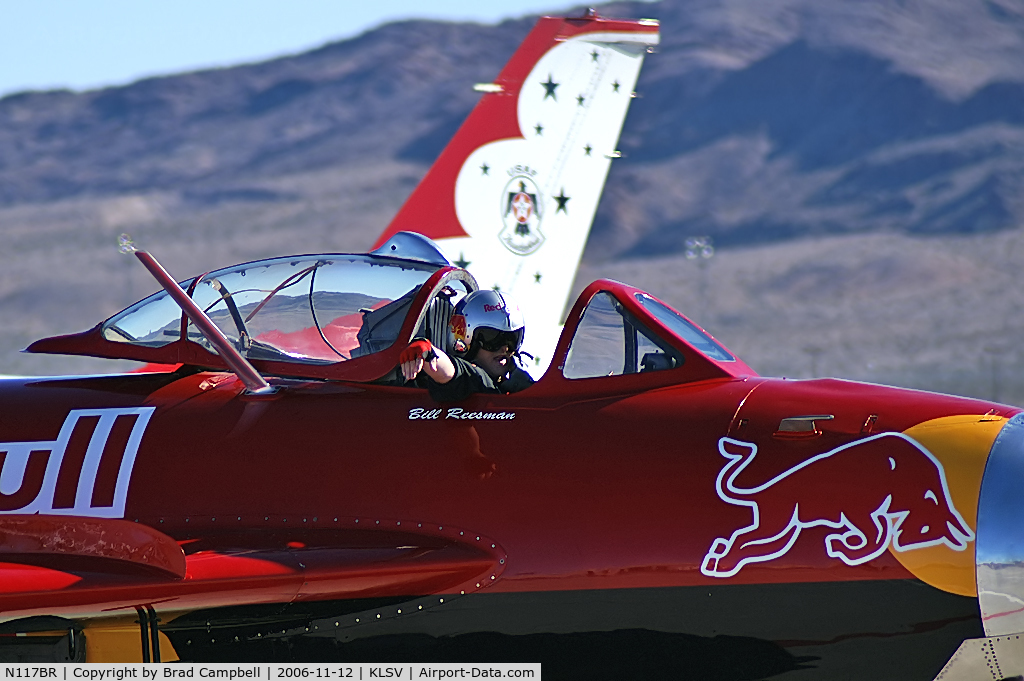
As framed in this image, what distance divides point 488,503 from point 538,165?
808 centimetres

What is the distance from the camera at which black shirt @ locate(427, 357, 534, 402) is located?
5.12 metres

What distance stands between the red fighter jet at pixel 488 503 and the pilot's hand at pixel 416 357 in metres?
0.15

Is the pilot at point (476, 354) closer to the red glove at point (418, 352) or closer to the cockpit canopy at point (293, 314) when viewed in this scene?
the red glove at point (418, 352)

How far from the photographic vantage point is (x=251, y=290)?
592 cm

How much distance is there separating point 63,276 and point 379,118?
145 ft

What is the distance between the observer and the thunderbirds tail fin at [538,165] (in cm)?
1212

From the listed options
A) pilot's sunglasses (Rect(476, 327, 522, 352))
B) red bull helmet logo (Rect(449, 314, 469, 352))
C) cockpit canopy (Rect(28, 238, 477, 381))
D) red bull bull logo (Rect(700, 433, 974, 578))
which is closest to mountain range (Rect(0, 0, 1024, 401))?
cockpit canopy (Rect(28, 238, 477, 381))

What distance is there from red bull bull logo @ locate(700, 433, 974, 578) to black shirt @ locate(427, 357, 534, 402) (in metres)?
1.13

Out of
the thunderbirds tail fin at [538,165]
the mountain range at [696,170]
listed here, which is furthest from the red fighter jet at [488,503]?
the mountain range at [696,170]

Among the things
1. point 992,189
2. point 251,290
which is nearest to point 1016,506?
point 251,290

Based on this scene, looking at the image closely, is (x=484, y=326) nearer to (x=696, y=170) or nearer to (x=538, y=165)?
(x=538, y=165)

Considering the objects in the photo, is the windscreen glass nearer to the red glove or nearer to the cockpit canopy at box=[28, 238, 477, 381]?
the cockpit canopy at box=[28, 238, 477, 381]

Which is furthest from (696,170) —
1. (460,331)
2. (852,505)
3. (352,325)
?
(852,505)

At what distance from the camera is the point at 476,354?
534cm
